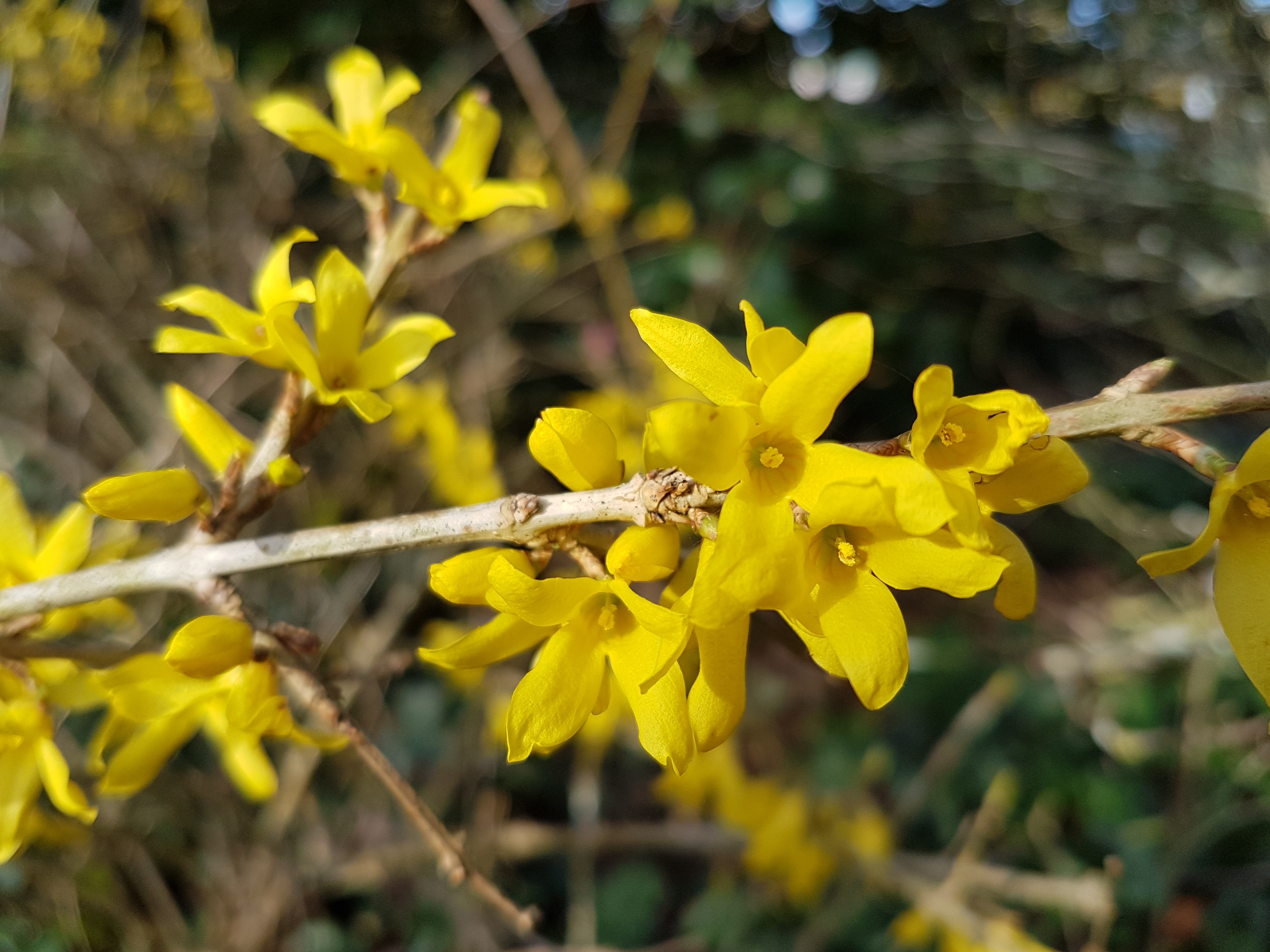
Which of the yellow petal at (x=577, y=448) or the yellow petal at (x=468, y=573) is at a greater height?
the yellow petal at (x=577, y=448)

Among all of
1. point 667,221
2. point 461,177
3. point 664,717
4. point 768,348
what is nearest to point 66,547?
point 461,177

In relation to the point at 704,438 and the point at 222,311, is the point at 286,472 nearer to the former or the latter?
the point at 222,311

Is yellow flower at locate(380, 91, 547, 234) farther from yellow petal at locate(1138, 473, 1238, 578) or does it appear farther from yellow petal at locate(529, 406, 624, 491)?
yellow petal at locate(1138, 473, 1238, 578)

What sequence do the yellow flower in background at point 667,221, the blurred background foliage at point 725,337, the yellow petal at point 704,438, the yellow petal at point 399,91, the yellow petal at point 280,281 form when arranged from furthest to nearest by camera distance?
the yellow flower in background at point 667,221 < the blurred background foliage at point 725,337 < the yellow petal at point 399,91 < the yellow petal at point 280,281 < the yellow petal at point 704,438

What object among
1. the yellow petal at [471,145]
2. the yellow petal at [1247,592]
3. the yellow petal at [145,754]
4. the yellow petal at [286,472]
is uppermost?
the yellow petal at [471,145]

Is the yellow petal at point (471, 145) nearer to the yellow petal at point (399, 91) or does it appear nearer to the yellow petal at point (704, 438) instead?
the yellow petal at point (399, 91)

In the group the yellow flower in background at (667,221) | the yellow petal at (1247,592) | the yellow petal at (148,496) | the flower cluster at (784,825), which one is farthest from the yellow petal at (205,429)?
the yellow flower in background at (667,221)

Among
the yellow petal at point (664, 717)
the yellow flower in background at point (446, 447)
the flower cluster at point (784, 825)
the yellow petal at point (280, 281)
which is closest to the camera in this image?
the yellow petal at point (664, 717)

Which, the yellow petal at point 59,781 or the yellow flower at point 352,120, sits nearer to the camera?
the yellow petal at point 59,781
